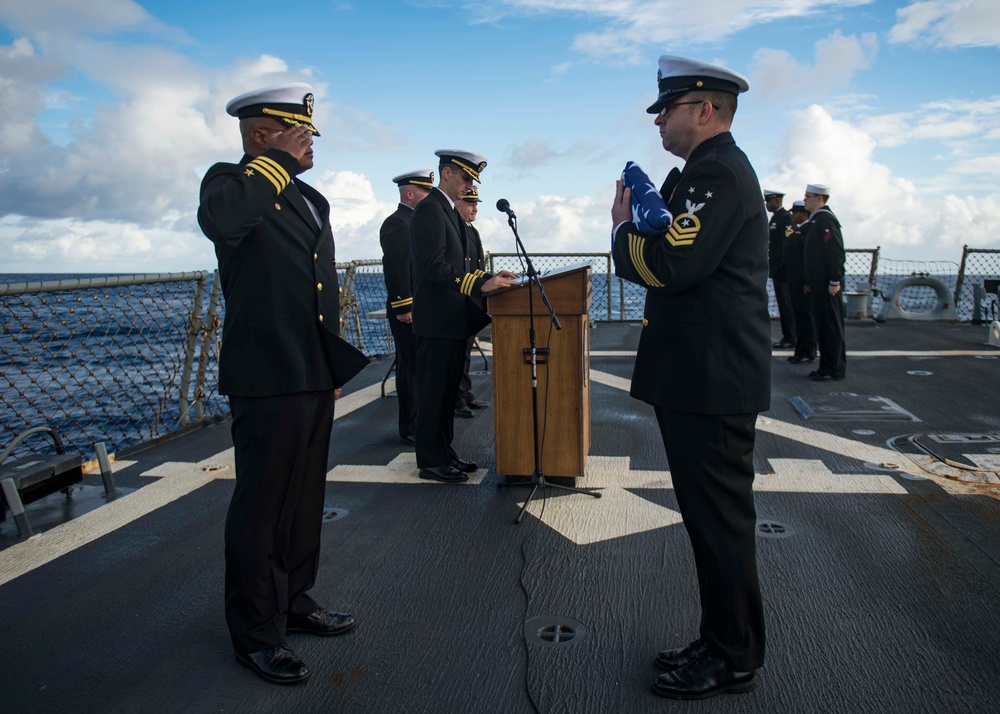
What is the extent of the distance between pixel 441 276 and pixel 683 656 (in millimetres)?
2688

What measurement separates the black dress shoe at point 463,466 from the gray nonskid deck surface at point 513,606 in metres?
0.21

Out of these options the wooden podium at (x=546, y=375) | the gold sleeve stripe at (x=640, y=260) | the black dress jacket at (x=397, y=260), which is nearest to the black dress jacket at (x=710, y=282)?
the gold sleeve stripe at (x=640, y=260)

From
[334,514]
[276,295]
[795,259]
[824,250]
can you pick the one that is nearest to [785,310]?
[795,259]

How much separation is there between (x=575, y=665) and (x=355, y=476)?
264 cm

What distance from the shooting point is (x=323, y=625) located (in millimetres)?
2760

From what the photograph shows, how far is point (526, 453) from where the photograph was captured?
433cm

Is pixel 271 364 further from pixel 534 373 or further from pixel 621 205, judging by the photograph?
pixel 534 373

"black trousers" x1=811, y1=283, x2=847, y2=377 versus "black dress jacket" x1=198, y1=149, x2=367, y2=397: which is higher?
"black dress jacket" x1=198, y1=149, x2=367, y2=397

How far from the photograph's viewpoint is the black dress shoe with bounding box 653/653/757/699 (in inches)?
90.9

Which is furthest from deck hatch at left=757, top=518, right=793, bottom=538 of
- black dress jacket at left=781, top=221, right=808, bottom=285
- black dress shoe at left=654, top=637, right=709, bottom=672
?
black dress jacket at left=781, top=221, right=808, bottom=285

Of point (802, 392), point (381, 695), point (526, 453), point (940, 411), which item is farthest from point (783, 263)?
point (381, 695)

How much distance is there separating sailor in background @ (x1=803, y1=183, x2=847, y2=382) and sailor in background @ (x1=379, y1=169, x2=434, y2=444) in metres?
4.48

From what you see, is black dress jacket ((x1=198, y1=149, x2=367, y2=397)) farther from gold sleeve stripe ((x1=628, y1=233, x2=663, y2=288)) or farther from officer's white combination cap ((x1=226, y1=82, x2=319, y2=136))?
gold sleeve stripe ((x1=628, y1=233, x2=663, y2=288))

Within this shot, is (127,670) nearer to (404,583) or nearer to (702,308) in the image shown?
(404,583)
